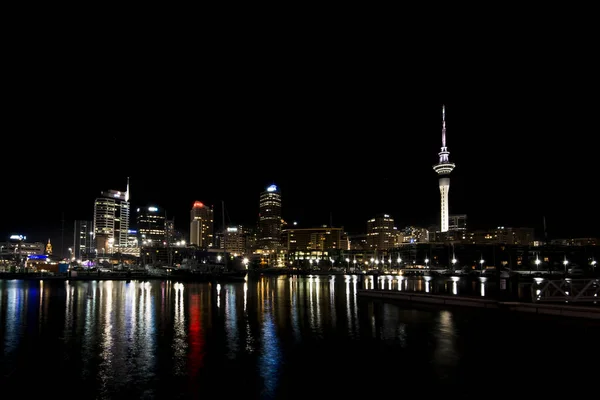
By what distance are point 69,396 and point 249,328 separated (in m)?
11.0

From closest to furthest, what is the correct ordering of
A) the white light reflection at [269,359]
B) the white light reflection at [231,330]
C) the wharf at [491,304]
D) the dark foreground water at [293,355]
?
the dark foreground water at [293,355]
the white light reflection at [269,359]
the white light reflection at [231,330]
the wharf at [491,304]

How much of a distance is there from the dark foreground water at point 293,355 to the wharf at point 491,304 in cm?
167

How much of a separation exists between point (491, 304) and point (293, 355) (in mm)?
19137

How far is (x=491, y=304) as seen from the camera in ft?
96.0

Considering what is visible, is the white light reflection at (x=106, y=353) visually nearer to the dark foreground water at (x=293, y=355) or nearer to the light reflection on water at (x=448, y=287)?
the dark foreground water at (x=293, y=355)

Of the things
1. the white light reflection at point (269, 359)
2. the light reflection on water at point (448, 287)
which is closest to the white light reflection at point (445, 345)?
the white light reflection at point (269, 359)

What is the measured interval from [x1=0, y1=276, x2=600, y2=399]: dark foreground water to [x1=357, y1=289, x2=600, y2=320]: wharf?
1674 millimetres

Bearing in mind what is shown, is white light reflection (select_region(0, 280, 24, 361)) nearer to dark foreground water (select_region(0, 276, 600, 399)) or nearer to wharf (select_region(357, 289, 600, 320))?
dark foreground water (select_region(0, 276, 600, 399))

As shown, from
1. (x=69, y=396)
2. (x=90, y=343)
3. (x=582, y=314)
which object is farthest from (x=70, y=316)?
(x=582, y=314)

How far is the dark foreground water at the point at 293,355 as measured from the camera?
11617 mm

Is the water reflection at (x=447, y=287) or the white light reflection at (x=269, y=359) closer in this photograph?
the white light reflection at (x=269, y=359)

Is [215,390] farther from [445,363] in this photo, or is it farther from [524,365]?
[524,365]

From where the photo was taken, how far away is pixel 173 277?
83125 mm

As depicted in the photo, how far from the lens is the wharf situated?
24.0 m
